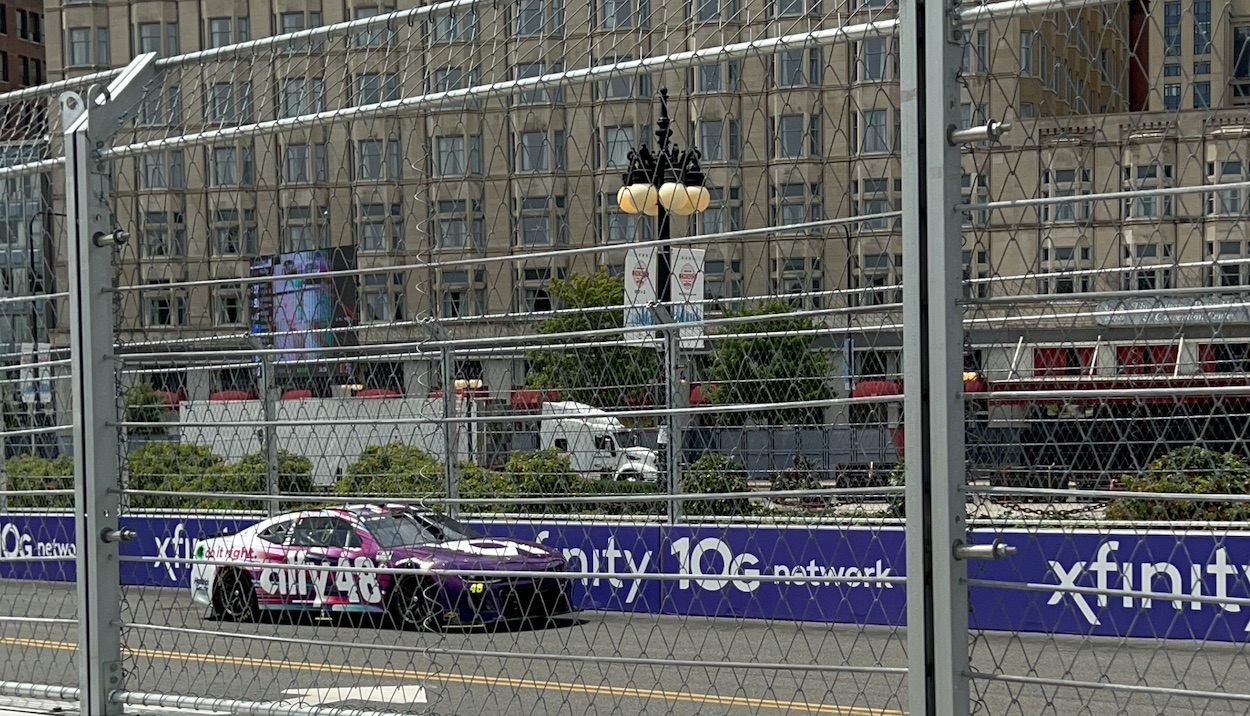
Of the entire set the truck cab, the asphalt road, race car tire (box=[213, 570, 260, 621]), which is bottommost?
the asphalt road

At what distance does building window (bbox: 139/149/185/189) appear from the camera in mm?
6186

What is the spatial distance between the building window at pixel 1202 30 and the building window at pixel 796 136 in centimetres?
110

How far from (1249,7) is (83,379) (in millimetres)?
4181

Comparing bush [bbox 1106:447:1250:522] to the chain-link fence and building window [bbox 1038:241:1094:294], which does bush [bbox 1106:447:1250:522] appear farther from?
building window [bbox 1038:241:1094:294]

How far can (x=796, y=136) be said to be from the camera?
4.60m

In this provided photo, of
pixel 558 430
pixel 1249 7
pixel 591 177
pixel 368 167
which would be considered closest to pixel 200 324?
pixel 368 167

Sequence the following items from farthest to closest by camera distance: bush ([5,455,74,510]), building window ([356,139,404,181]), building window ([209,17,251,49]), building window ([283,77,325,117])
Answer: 1. building window ([209,17,251,49])
2. bush ([5,455,74,510])
3. building window ([283,77,325,117])
4. building window ([356,139,404,181])

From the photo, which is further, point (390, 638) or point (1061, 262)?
point (390, 638)

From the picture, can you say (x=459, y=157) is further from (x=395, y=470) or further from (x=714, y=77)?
(x=395, y=470)

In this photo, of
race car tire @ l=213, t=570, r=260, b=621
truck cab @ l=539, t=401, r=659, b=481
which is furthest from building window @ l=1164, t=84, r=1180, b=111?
truck cab @ l=539, t=401, r=659, b=481

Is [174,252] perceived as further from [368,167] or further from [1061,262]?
[1061,262]

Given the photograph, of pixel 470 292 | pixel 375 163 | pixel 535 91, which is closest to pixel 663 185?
pixel 535 91

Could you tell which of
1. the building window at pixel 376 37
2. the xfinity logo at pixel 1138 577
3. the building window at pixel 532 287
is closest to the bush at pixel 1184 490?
the xfinity logo at pixel 1138 577

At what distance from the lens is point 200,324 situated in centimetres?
654
